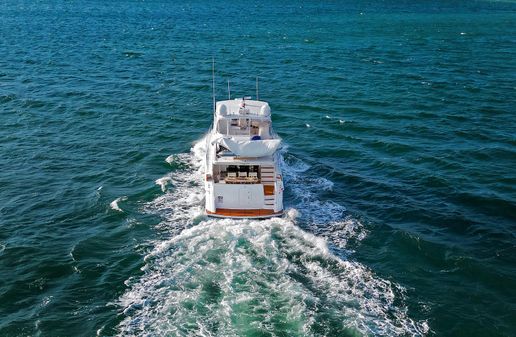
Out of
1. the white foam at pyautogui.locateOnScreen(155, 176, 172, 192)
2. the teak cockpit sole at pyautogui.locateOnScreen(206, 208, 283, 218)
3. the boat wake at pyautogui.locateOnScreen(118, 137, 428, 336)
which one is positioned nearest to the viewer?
the boat wake at pyautogui.locateOnScreen(118, 137, 428, 336)

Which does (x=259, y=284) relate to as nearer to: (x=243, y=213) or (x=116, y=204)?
(x=243, y=213)

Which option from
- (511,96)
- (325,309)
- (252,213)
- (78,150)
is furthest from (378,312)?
(511,96)

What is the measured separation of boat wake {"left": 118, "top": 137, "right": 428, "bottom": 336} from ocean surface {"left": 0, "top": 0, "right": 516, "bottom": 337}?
0.35 ft

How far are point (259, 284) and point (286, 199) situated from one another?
10.9 m

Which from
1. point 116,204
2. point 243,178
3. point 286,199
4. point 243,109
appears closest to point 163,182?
point 116,204

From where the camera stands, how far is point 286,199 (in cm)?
3594

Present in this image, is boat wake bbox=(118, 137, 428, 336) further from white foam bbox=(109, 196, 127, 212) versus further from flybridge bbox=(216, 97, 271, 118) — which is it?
flybridge bbox=(216, 97, 271, 118)

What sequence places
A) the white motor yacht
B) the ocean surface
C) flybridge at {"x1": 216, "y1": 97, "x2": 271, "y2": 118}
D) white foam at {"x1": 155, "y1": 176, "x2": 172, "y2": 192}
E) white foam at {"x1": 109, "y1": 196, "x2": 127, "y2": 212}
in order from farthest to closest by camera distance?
flybridge at {"x1": 216, "y1": 97, "x2": 271, "y2": 118}, white foam at {"x1": 155, "y1": 176, "x2": 172, "y2": 192}, white foam at {"x1": 109, "y1": 196, "x2": 127, "y2": 212}, the white motor yacht, the ocean surface

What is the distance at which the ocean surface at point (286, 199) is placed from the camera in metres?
24.7

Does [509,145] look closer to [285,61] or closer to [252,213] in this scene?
[252,213]

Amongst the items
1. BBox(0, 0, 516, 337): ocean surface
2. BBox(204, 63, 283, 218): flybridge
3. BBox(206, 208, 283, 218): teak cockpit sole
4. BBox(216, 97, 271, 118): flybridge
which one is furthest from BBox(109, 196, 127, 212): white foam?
BBox(216, 97, 271, 118): flybridge

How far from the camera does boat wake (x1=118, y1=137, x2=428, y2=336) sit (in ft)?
76.3

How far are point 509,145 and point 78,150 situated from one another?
123 ft

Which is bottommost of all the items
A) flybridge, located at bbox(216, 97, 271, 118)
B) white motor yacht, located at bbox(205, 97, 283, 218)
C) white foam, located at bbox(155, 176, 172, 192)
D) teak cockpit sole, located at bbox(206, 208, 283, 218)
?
white foam, located at bbox(155, 176, 172, 192)
